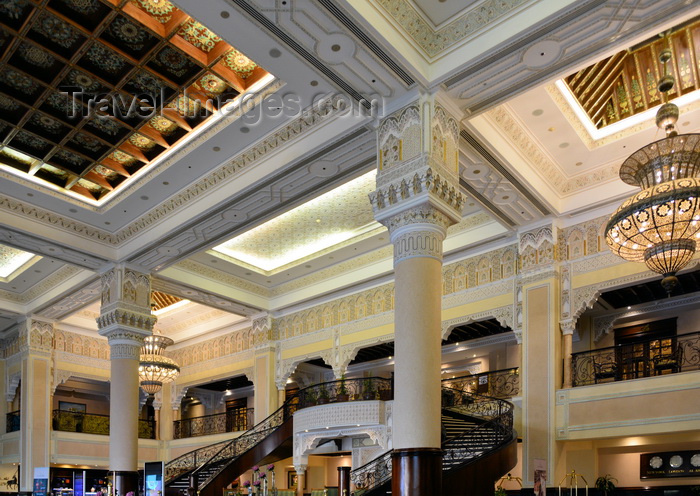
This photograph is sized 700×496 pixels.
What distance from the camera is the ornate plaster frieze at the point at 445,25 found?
22.7 feet

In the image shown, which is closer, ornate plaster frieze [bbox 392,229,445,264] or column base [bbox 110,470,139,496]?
ornate plaster frieze [bbox 392,229,445,264]

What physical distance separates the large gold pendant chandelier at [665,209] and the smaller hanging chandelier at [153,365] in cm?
1149

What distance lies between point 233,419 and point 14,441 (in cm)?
565

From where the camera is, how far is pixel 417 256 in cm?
702

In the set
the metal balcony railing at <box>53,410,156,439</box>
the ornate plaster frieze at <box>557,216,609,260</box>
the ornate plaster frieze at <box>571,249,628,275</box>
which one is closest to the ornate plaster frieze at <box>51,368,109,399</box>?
the metal balcony railing at <box>53,410,156,439</box>

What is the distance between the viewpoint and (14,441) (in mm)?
16328

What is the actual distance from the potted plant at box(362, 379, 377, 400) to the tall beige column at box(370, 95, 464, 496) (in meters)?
6.92

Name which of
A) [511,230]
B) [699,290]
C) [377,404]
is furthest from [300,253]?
[699,290]

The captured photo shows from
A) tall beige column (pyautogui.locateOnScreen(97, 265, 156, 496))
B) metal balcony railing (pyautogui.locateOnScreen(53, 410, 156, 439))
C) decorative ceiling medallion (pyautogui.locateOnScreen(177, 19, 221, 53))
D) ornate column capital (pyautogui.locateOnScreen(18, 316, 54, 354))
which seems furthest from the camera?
metal balcony railing (pyautogui.locateOnScreen(53, 410, 156, 439))

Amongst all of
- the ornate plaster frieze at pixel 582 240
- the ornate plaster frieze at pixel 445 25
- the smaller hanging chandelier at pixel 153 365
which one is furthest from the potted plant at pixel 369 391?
the ornate plaster frieze at pixel 445 25

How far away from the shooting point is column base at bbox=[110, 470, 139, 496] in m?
11.8

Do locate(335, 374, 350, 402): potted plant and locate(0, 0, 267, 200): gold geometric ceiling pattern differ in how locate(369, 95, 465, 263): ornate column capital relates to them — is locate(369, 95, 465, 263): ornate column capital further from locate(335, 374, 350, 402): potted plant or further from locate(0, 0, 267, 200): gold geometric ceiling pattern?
locate(335, 374, 350, 402): potted plant

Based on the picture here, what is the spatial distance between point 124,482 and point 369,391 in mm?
4997

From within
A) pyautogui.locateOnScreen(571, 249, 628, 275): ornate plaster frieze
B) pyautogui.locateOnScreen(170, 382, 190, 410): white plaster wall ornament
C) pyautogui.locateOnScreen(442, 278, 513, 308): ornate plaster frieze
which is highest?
pyautogui.locateOnScreen(571, 249, 628, 275): ornate plaster frieze
